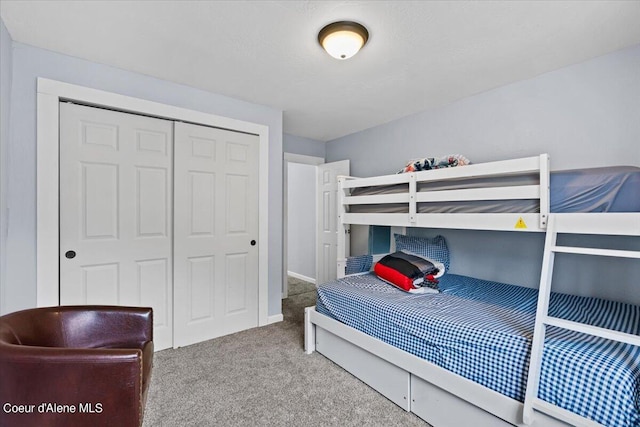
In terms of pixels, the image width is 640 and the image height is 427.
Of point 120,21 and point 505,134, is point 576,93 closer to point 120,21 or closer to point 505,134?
point 505,134

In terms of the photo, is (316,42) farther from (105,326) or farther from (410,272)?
(105,326)

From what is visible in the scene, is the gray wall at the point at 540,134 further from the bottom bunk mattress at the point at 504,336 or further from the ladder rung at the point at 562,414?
the ladder rung at the point at 562,414

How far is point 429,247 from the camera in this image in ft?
9.47

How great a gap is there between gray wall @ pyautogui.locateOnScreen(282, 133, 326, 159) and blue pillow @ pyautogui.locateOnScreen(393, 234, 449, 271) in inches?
83.2

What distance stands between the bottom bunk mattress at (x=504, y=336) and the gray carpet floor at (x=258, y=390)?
0.40 metres

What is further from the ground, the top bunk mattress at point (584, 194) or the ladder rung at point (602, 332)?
the top bunk mattress at point (584, 194)

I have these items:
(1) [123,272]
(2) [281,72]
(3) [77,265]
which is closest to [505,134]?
(2) [281,72]

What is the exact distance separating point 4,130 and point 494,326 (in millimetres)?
3111

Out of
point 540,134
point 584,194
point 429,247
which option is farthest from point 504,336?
point 540,134

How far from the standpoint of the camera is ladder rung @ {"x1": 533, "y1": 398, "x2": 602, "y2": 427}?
115 cm

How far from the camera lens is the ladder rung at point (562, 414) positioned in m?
1.15

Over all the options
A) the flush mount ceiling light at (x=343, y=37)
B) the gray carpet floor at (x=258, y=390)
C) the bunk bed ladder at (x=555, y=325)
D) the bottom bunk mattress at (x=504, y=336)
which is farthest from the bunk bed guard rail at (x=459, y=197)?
the gray carpet floor at (x=258, y=390)

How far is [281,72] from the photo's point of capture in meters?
2.39

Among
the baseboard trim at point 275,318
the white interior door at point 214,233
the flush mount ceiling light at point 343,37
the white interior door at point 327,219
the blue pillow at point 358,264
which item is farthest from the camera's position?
the white interior door at point 327,219
